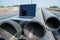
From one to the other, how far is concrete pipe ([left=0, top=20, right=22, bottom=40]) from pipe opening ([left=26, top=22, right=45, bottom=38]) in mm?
181

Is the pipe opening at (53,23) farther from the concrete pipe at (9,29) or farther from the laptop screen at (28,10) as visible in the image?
the concrete pipe at (9,29)

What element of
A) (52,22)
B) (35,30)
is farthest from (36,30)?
(52,22)

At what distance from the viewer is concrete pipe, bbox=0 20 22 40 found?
209 cm

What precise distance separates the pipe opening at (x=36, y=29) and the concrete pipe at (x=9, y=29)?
181mm

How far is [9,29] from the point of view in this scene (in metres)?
2.29

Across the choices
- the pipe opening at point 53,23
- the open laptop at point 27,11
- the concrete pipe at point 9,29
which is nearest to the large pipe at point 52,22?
the pipe opening at point 53,23

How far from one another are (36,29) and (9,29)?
52 centimetres

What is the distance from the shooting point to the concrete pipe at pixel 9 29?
82.1 inches

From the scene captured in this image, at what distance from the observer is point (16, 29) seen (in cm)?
208

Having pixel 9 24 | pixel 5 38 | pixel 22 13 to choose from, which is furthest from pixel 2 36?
pixel 22 13

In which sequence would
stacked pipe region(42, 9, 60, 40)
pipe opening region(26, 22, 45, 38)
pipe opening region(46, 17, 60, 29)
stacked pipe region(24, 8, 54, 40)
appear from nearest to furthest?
stacked pipe region(24, 8, 54, 40) → pipe opening region(26, 22, 45, 38) → stacked pipe region(42, 9, 60, 40) → pipe opening region(46, 17, 60, 29)

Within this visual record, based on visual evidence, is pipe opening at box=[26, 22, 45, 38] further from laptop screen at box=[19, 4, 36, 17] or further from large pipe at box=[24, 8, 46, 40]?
laptop screen at box=[19, 4, 36, 17]

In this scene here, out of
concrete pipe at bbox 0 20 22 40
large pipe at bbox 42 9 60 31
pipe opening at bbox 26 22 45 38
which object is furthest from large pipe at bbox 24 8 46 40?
large pipe at bbox 42 9 60 31

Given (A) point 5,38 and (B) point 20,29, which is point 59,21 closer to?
(B) point 20,29
